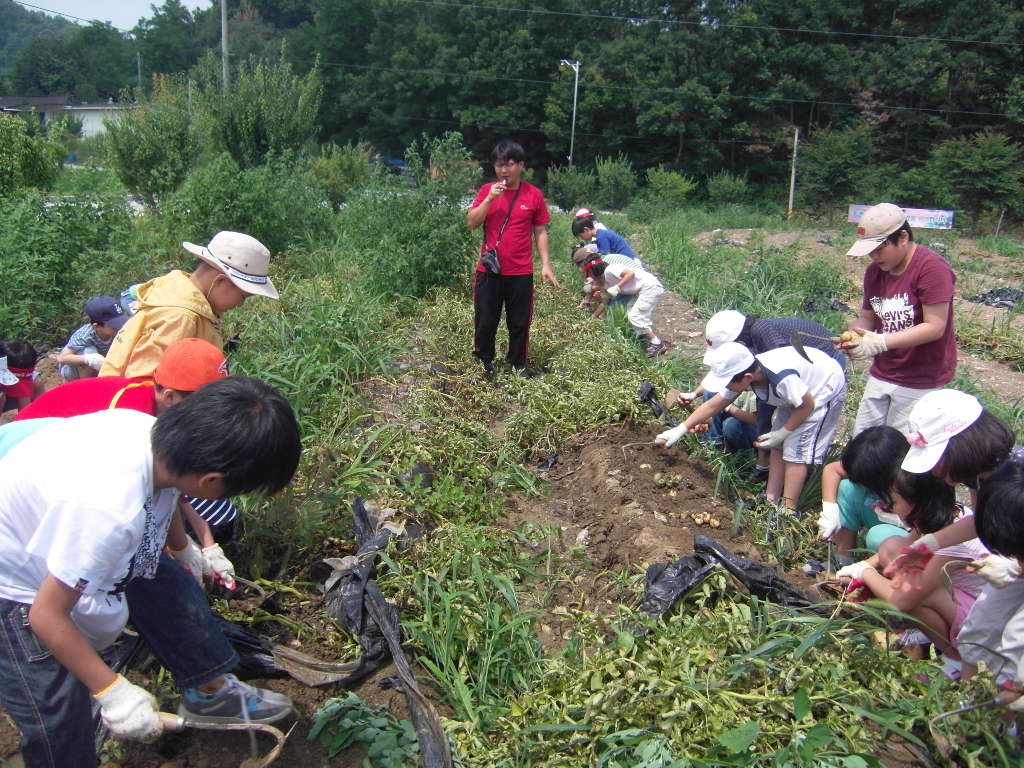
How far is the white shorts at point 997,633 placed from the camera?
81.2 inches

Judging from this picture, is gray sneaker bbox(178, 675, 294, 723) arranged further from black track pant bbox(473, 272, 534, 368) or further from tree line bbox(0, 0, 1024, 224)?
tree line bbox(0, 0, 1024, 224)

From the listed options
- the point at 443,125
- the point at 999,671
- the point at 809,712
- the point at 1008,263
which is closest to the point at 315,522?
the point at 809,712

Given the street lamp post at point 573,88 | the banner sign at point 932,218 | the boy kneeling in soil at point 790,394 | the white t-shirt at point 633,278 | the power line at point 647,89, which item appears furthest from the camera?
the street lamp post at point 573,88

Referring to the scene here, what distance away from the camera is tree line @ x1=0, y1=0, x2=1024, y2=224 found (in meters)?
30.7

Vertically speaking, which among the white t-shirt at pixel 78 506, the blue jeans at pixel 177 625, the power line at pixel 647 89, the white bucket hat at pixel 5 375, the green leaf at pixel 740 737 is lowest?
the green leaf at pixel 740 737

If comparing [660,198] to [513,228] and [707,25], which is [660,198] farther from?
[513,228]

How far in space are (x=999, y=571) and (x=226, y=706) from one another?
2209mm

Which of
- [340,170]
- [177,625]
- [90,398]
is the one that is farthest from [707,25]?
[177,625]

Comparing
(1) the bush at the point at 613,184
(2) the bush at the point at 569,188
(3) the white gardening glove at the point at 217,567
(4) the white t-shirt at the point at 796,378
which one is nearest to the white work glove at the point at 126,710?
(3) the white gardening glove at the point at 217,567

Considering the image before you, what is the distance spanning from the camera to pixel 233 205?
8109 mm

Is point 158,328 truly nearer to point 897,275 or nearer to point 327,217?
point 897,275

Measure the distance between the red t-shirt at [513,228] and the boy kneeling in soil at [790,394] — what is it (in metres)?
1.90

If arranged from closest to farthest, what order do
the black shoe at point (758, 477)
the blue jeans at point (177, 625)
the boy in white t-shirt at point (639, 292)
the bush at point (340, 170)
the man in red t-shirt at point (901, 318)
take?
the blue jeans at point (177, 625) < the man in red t-shirt at point (901, 318) < the black shoe at point (758, 477) < the boy in white t-shirt at point (639, 292) < the bush at point (340, 170)

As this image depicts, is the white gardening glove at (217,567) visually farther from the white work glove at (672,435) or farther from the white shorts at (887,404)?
the white shorts at (887,404)
